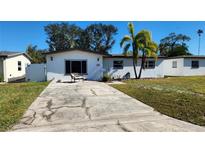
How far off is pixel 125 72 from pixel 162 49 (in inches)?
1183

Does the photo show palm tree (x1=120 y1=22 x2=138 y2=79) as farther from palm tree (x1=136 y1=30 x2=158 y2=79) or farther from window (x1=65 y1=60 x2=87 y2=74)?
window (x1=65 y1=60 x2=87 y2=74)

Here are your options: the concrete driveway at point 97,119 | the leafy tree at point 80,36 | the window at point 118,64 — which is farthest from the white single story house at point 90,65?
the leafy tree at point 80,36

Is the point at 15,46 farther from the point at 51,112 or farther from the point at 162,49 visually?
the point at 162,49

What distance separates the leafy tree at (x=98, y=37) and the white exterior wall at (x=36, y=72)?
2612cm

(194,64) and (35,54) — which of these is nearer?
(194,64)

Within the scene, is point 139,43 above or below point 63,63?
above

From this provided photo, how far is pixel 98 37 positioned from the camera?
41.6 metres

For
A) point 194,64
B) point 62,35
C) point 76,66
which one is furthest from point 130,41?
point 62,35

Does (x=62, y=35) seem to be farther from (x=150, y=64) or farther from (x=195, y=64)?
(x=195, y=64)

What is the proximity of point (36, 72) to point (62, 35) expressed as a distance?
27245mm

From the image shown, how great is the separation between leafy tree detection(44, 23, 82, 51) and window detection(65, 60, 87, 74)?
26.2 meters
